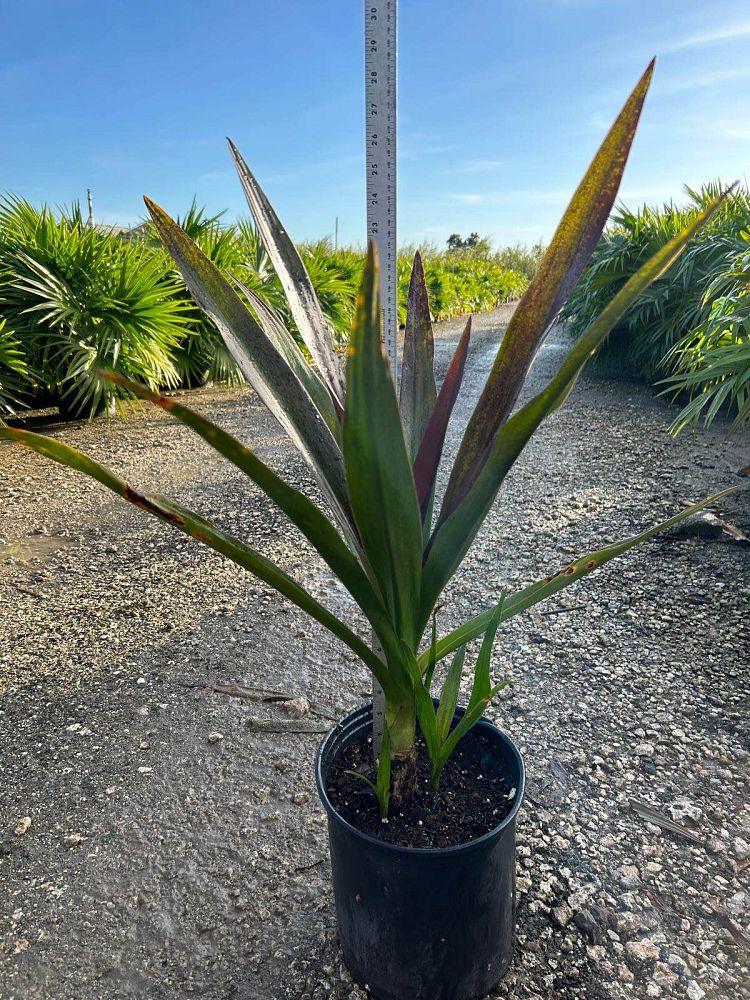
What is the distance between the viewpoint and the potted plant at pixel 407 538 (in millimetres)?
700

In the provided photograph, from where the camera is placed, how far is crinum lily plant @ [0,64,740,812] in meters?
0.66

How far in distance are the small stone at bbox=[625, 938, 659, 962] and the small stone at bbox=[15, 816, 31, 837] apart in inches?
44.9

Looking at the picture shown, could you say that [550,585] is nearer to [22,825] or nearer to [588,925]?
[588,925]

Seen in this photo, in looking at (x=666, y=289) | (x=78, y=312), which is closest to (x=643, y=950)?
(x=78, y=312)

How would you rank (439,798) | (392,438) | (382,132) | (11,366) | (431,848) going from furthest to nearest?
(11,366) < (382,132) < (439,798) < (431,848) < (392,438)

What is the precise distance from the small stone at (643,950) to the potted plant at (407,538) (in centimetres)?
21

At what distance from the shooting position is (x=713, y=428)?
14.1 ft

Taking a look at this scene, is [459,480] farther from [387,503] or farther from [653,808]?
[653,808]

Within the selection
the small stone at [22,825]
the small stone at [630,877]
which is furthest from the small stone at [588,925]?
the small stone at [22,825]

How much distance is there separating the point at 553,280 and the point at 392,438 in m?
0.29

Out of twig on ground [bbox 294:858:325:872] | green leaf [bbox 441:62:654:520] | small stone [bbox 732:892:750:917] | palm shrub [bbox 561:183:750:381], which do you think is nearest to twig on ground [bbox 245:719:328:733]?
twig on ground [bbox 294:858:325:872]

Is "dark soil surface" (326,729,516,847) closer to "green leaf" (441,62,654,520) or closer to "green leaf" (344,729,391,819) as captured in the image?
"green leaf" (344,729,391,819)

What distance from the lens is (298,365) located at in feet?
3.16

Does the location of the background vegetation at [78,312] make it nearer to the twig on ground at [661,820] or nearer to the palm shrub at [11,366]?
the palm shrub at [11,366]
